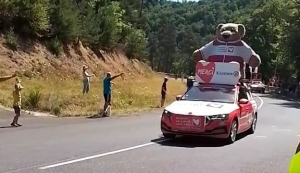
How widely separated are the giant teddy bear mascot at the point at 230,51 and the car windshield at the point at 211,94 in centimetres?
348

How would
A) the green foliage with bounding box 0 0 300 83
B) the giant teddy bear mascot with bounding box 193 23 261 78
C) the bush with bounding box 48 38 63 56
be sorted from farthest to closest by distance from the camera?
1. the bush with bounding box 48 38 63 56
2. the green foliage with bounding box 0 0 300 83
3. the giant teddy bear mascot with bounding box 193 23 261 78

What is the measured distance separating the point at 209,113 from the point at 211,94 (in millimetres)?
1469

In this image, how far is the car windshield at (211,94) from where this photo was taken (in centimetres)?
1416

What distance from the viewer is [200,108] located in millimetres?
13250

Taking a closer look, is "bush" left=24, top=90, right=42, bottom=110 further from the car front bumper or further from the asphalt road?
the car front bumper

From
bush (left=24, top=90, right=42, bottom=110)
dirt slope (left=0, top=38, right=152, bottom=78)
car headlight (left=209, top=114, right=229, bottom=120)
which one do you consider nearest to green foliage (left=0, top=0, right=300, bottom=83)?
dirt slope (left=0, top=38, right=152, bottom=78)

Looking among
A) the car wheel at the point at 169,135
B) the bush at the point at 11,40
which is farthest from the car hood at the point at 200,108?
the bush at the point at 11,40

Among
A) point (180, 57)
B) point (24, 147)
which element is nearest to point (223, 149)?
point (24, 147)

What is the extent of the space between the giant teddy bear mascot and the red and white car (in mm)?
3428

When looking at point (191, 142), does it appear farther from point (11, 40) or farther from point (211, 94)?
point (11, 40)

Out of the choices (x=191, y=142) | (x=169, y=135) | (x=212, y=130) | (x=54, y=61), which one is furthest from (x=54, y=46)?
(x=212, y=130)

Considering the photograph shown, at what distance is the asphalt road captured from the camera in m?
9.72

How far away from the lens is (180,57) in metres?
150

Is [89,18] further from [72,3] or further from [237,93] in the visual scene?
[237,93]
